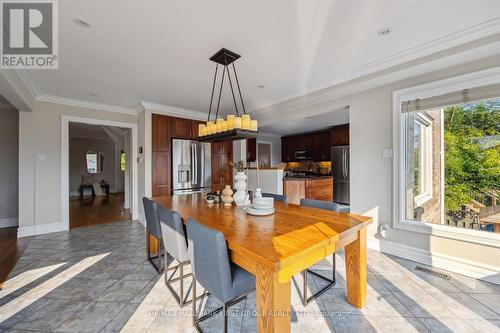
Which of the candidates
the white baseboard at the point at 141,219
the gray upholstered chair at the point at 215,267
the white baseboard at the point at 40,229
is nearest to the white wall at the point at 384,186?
the gray upholstered chair at the point at 215,267

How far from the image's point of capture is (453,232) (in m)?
2.33

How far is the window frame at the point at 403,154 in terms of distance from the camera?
6.98 feet

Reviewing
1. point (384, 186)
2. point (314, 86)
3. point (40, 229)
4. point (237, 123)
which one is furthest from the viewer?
point (40, 229)

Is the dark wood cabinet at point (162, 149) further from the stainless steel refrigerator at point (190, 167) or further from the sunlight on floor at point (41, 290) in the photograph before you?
the sunlight on floor at point (41, 290)

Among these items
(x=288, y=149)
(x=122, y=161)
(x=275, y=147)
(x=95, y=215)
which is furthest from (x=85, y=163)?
(x=288, y=149)

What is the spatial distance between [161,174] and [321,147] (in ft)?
15.6

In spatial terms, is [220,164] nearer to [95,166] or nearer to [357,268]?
[357,268]

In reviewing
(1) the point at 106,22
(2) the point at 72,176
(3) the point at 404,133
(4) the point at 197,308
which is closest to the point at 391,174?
(3) the point at 404,133

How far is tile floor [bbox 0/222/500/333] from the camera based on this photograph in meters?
1.57

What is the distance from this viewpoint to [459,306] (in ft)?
5.76

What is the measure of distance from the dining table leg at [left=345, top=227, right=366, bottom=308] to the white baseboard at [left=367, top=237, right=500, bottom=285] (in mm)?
1298

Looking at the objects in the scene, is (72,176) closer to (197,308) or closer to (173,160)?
(173,160)

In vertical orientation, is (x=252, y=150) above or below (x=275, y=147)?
below

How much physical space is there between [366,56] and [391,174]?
148 cm
